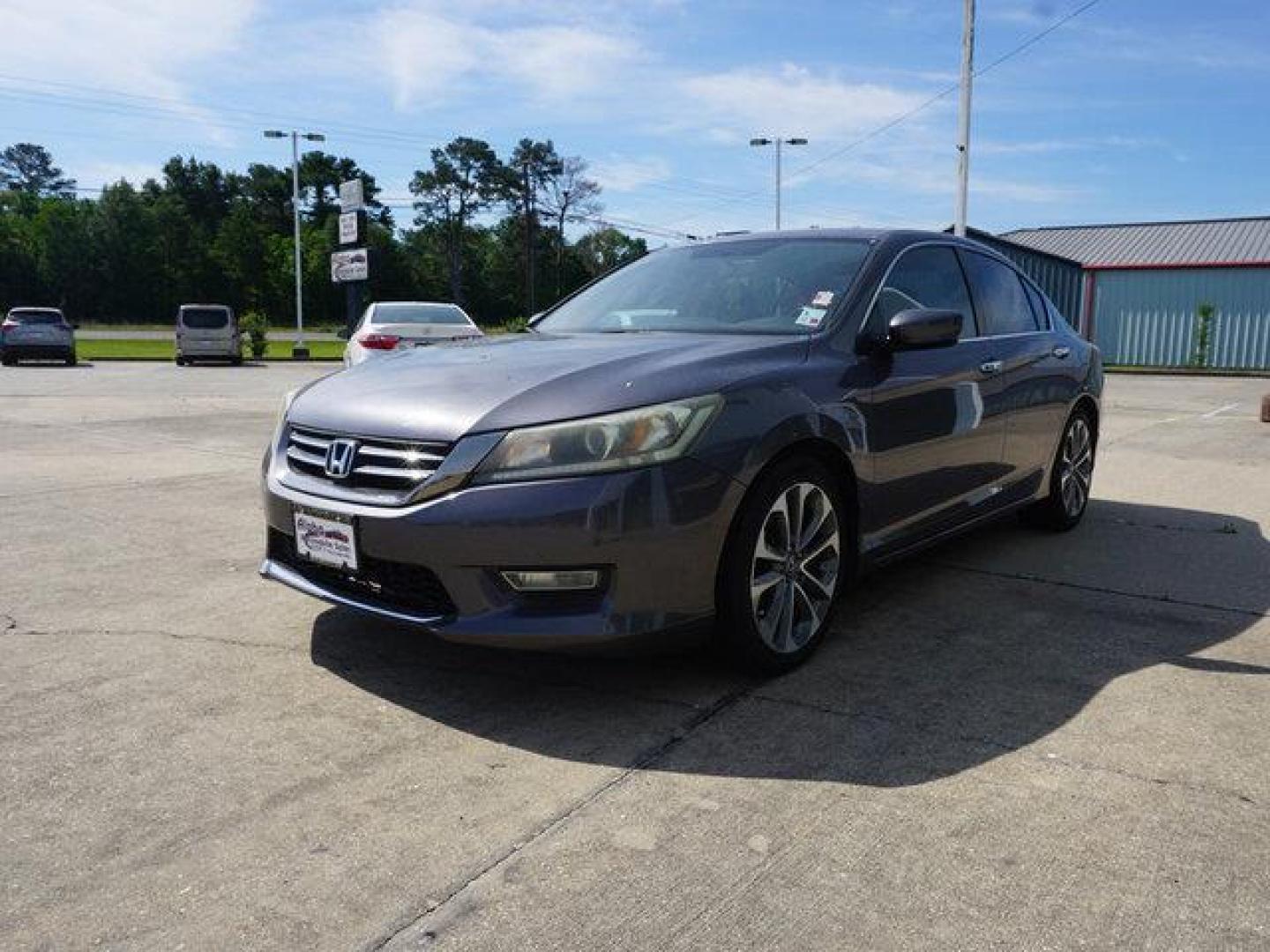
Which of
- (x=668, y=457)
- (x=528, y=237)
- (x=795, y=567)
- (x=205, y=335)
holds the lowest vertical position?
(x=795, y=567)

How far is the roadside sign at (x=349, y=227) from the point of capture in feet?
113

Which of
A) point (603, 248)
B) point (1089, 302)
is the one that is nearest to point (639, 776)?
point (1089, 302)

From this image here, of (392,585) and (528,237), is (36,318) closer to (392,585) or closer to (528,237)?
(392,585)

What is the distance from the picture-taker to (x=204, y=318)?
27.2 meters

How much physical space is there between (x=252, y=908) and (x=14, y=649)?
220 centimetres

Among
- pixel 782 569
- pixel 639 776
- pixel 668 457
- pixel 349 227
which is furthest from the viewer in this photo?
pixel 349 227

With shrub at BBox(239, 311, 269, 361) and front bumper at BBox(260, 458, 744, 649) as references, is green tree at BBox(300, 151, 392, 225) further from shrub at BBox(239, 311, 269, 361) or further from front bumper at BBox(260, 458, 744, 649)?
front bumper at BBox(260, 458, 744, 649)

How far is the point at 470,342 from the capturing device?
446 cm

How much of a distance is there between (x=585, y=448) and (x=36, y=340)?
89.7ft

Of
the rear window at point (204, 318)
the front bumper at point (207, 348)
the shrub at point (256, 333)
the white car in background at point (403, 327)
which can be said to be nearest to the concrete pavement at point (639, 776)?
the white car in background at point (403, 327)

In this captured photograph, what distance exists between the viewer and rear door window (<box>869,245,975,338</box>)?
13.7 feet

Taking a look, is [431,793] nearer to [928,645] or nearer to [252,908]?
[252,908]

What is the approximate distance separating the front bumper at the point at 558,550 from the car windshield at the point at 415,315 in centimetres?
1044

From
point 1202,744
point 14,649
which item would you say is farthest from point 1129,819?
point 14,649
